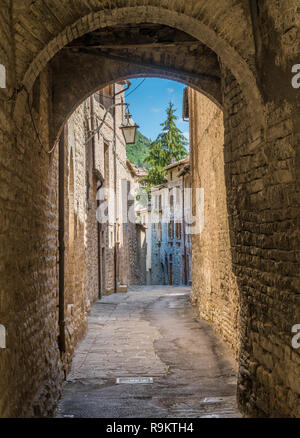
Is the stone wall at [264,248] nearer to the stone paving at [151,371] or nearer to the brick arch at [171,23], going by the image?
the brick arch at [171,23]

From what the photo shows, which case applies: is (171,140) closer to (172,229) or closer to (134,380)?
(172,229)

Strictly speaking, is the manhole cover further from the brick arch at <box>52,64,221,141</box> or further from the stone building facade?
the stone building facade

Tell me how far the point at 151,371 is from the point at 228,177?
3457 millimetres

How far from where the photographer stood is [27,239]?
457 centimetres

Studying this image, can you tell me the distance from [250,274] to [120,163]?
55.5ft

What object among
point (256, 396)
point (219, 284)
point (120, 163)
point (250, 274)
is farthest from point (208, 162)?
point (120, 163)

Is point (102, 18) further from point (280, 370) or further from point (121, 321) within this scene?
point (121, 321)

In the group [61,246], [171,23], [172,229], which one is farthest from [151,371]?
[172,229]

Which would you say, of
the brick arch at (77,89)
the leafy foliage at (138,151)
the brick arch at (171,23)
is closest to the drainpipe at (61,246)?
the brick arch at (77,89)

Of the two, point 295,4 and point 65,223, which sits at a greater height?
point 295,4

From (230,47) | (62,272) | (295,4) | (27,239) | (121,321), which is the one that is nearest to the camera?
(295,4)

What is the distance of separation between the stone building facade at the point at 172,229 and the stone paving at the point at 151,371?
10.5 meters

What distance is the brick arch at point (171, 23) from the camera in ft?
13.6

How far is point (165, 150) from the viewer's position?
35719mm
